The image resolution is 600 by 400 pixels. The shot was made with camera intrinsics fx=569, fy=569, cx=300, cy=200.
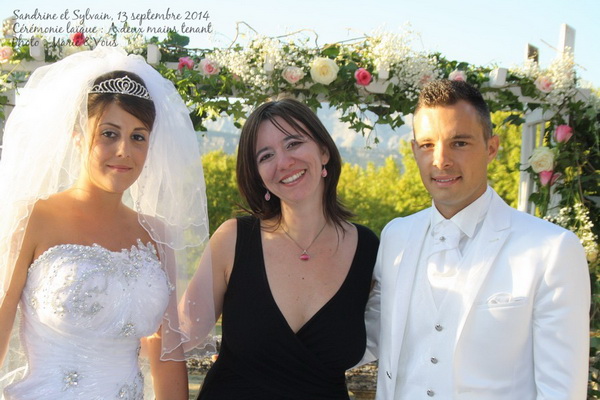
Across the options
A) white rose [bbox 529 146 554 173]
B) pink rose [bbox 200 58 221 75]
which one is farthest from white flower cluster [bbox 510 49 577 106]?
pink rose [bbox 200 58 221 75]

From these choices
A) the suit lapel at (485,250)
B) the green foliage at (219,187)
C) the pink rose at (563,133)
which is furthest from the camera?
the green foliage at (219,187)

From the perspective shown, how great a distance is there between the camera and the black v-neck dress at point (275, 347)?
275cm

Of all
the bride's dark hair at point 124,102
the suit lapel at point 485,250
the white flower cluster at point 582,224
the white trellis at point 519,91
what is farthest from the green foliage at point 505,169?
the bride's dark hair at point 124,102

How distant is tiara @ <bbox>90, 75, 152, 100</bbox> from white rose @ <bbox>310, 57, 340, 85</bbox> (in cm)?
215

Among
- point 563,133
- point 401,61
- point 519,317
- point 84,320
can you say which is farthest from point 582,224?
point 84,320

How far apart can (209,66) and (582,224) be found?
11.4ft

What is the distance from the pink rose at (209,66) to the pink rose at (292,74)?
561 millimetres

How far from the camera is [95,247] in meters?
2.54

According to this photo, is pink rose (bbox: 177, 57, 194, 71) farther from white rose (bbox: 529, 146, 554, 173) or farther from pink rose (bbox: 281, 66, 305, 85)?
white rose (bbox: 529, 146, 554, 173)

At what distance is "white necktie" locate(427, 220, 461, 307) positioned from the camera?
236 centimetres

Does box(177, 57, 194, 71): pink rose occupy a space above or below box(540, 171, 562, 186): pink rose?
above

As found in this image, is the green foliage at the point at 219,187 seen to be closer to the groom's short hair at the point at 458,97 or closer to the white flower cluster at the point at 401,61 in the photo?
the white flower cluster at the point at 401,61

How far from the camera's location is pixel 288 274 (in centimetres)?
292

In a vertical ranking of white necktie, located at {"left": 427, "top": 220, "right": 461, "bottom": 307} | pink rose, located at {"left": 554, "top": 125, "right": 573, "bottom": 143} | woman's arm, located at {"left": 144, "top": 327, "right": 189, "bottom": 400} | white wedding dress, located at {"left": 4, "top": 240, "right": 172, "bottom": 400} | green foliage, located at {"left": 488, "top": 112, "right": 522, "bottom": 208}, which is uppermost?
green foliage, located at {"left": 488, "top": 112, "right": 522, "bottom": 208}
